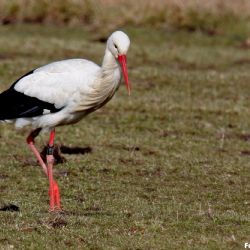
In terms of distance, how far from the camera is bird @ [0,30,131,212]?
29.1 ft

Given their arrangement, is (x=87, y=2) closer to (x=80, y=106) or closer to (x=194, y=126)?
(x=194, y=126)

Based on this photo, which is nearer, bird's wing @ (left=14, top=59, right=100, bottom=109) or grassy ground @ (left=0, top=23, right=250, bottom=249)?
grassy ground @ (left=0, top=23, right=250, bottom=249)

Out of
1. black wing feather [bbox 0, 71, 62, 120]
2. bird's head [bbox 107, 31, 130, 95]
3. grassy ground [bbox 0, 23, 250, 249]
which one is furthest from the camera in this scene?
black wing feather [bbox 0, 71, 62, 120]

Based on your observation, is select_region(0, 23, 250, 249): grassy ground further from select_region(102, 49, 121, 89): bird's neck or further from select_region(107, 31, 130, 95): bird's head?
select_region(107, 31, 130, 95): bird's head

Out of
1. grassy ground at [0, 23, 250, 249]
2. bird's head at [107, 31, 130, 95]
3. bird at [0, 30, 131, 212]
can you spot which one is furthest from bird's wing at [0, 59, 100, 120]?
grassy ground at [0, 23, 250, 249]

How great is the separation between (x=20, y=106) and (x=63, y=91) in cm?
56

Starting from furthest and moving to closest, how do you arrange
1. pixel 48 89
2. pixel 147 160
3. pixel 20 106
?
pixel 147 160 → pixel 20 106 → pixel 48 89

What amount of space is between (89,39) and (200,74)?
13.1 feet

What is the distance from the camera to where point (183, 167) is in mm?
10891

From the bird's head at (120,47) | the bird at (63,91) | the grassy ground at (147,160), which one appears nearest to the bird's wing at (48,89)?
the bird at (63,91)

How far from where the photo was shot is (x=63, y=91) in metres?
8.97

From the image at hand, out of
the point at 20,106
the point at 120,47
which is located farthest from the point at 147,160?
the point at 120,47

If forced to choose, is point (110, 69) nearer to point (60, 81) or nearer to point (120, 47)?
point (120, 47)

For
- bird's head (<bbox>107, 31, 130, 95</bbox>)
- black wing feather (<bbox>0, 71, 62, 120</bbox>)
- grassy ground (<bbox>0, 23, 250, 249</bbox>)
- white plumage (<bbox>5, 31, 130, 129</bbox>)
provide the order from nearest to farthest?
grassy ground (<bbox>0, 23, 250, 249</bbox>) < bird's head (<bbox>107, 31, 130, 95</bbox>) < white plumage (<bbox>5, 31, 130, 129</bbox>) < black wing feather (<bbox>0, 71, 62, 120</bbox>)
